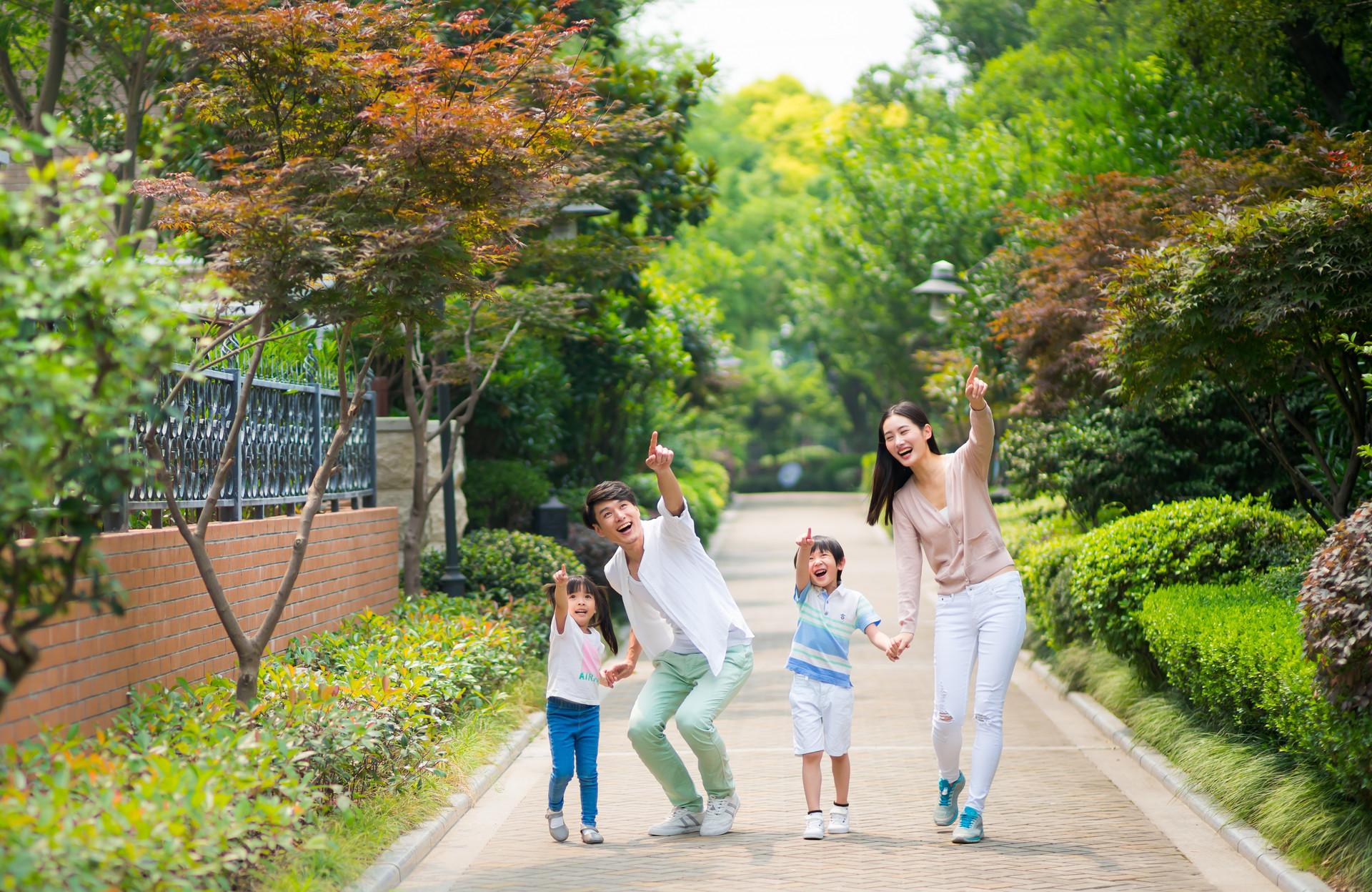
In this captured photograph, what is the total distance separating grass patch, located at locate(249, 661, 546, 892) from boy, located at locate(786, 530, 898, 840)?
1.96 metres

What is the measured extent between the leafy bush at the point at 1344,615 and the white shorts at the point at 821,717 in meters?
2.19

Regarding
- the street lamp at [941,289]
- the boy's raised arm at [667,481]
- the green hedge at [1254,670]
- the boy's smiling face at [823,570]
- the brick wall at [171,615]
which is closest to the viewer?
the brick wall at [171,615]

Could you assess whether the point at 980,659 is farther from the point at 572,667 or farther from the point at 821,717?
the point at 572,667

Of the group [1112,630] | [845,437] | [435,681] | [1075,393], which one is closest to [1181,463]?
[1075,393]

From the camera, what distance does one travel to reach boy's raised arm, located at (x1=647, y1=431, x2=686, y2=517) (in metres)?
6.45

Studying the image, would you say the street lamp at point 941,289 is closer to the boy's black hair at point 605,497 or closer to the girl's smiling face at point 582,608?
the girl's smiling face at point 582,608

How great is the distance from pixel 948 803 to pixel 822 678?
92cm

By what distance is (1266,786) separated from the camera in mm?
7129

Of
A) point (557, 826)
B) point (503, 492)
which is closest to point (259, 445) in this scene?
point (557, 826)

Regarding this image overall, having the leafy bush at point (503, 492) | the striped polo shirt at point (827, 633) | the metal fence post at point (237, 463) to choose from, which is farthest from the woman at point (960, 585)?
the leafy bush at point (503, 492)

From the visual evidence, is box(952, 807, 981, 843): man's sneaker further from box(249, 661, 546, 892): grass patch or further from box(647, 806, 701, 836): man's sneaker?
box(249, 661, 546, 892): grass patch

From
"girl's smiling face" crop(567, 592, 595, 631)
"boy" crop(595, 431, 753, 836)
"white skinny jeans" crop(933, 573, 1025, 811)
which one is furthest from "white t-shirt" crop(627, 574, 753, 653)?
"white skinny jeans" crop(933, 573, 1025, 811)

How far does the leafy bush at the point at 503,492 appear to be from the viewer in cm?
1836

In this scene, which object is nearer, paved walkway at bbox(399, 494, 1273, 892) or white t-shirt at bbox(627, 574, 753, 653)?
paved walkway at bbox(399, 494, 1273, 892)
